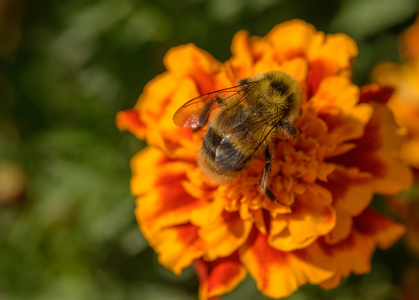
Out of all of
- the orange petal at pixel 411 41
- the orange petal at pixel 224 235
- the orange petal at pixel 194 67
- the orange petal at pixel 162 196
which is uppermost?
the orange petal at pixel 194 67

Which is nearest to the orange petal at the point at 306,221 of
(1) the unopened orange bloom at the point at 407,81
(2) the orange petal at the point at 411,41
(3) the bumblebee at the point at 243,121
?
(3) the bumblebee at the point at 243,121

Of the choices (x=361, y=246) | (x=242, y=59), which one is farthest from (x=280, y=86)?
(x=361, y=246)

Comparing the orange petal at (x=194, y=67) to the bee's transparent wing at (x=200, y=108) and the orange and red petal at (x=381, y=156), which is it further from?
the orange and red petal at (x=381, y=156)

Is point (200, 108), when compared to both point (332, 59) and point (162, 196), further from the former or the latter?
point (332, 59)

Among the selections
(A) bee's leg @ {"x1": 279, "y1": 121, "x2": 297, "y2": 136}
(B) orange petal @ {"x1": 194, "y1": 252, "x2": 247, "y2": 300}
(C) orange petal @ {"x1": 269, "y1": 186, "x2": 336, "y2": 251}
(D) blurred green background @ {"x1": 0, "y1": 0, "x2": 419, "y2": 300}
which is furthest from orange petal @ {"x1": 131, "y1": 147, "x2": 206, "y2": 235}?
(D) blurred green background @ {"x1": 0, "y1": 0, "x2": 419, "y2": 300}

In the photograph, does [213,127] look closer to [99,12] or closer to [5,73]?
[99,12]
